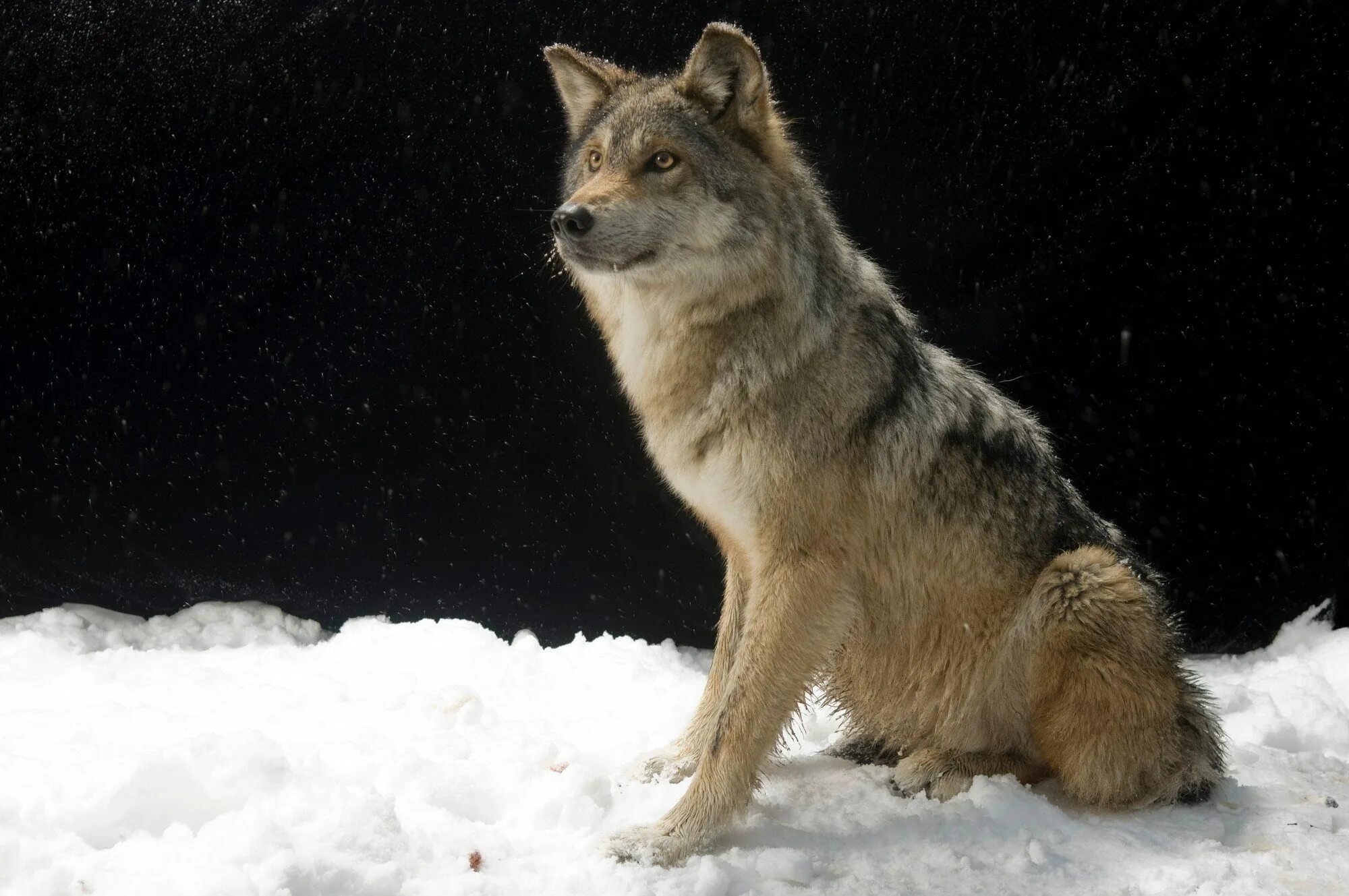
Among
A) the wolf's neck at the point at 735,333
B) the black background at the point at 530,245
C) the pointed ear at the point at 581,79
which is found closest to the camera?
the wolf's neck at the point at 735,333

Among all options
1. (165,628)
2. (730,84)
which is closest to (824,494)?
(730,84)

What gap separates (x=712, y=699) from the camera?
4168 mm

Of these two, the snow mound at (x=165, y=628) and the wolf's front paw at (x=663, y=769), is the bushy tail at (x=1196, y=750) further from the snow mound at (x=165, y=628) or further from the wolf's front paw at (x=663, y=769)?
the snow mound at (x=165, y=628)

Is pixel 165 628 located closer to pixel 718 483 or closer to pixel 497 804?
pixel 497 804

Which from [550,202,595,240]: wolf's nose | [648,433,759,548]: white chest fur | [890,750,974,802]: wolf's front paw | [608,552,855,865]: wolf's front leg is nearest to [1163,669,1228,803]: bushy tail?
[890,750,974,802]: wolf's front paw

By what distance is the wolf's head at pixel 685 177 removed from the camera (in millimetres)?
3521

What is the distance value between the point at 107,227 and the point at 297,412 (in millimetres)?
1451

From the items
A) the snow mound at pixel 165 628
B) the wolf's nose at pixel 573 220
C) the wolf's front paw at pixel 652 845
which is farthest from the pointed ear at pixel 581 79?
the snow mound at pixel 165 628

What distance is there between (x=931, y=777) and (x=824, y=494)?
1.17 metres

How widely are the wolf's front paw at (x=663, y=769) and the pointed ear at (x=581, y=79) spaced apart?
8.02 feet

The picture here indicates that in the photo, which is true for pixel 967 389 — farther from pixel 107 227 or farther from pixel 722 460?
pixel 107 227

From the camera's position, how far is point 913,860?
11.1ft

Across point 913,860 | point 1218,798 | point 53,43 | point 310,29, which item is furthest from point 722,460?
point 53,43

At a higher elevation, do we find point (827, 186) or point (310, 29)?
point (310, 29)
